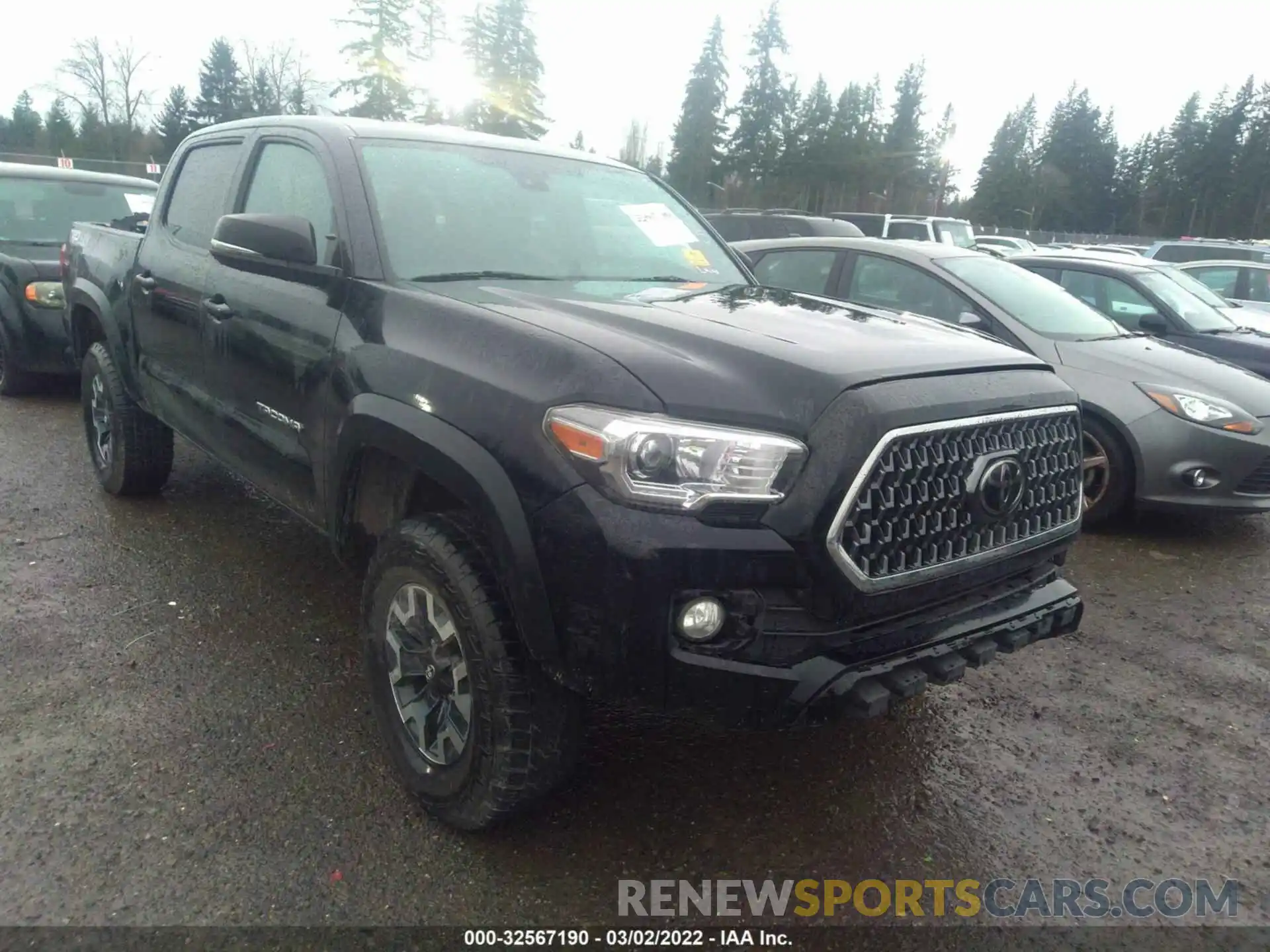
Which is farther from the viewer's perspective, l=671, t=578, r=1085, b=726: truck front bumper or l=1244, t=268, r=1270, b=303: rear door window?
l=1244, t=268, r=1270, b=303: rear door window

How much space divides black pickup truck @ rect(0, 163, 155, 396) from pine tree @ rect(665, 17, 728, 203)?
5584 cm

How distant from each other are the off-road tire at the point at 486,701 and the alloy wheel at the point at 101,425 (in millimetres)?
3332

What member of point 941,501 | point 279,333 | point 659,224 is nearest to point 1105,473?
point 659,224

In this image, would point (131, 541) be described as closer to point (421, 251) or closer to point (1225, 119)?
point (421, 251)

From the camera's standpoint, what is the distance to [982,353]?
2656 mm

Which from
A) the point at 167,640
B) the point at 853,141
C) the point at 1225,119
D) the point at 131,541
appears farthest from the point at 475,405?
the point at 1225,119

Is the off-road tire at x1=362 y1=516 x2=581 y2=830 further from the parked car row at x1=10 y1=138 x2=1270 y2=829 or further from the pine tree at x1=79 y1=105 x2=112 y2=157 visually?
the pine tree at x1=79 y1=105 x2=112 y2=157

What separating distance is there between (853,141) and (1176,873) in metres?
67.5

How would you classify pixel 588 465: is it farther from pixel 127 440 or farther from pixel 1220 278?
pixel 1220 278

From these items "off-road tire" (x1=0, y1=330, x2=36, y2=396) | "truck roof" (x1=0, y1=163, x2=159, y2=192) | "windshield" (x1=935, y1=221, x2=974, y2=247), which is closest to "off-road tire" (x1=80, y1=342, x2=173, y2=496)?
"off-road tire" (x1=0, y1=330, x2=36, y2=396)

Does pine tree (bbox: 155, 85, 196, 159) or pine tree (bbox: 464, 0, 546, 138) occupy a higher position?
pine tree (bbox: 464, 0, 546, 138)

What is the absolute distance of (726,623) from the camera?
209cm

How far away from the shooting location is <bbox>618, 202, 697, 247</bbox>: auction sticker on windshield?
3.78 m

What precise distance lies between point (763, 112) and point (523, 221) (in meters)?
63.8
